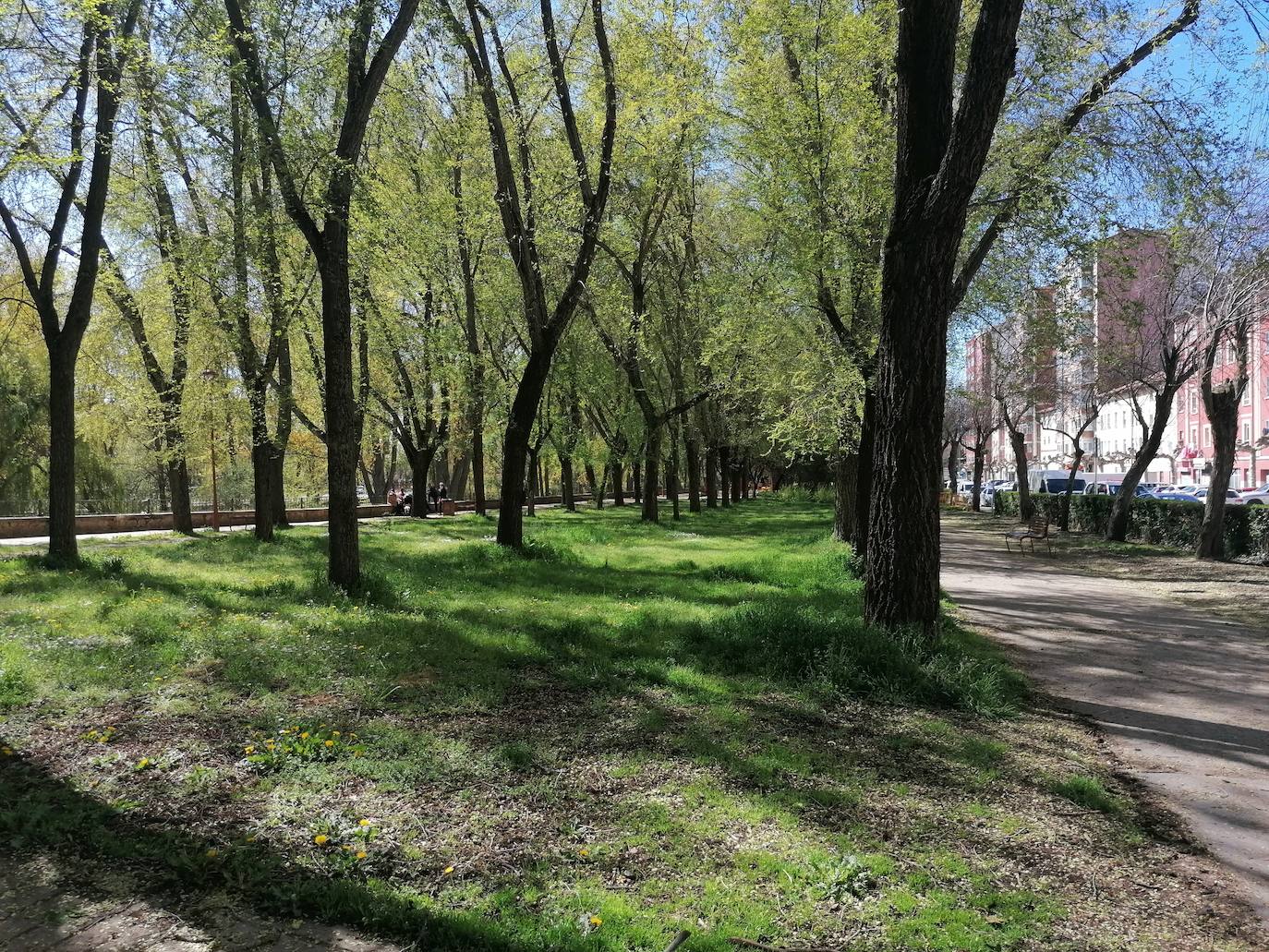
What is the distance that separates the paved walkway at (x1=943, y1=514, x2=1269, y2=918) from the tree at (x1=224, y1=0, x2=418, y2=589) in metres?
8.05

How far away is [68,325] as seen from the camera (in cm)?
1196

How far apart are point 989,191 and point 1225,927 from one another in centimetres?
978

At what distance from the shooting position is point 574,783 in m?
4.47

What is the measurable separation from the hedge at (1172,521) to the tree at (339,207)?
19.2 m

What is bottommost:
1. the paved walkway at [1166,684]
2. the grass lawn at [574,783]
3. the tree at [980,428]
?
the paved walkway at [1166,684]

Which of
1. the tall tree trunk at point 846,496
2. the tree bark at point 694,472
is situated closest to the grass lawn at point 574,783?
the tall tree trunk at point 846,496

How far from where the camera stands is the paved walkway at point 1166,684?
436 centimetres

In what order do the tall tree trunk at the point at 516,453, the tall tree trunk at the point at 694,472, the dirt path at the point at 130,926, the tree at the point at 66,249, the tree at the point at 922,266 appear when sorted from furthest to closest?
1. the tall tree trunk at the point at 694,472
2. the tall tree trunk at the point at 516,453
3. the tree at the point at 66,249
4. the tree at the point at 922,266
5. the dirt path at the point at 130,926

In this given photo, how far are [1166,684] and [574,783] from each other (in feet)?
19.4

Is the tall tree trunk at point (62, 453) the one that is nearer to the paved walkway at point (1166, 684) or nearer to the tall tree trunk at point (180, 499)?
the tall tree trunk at point (180, 499)

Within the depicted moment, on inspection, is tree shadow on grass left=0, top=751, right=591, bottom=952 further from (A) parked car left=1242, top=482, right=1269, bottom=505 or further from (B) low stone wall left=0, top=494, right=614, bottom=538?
(A) parked car left=1242, top=482, right=1269, bottom=505

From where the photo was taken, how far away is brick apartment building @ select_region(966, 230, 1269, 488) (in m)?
13.2

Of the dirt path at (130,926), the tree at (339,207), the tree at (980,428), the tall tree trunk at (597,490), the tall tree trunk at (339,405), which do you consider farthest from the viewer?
the tree at (980,428)

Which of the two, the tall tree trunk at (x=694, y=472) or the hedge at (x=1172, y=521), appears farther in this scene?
the tall tree trunk at (x=694, y=472)
